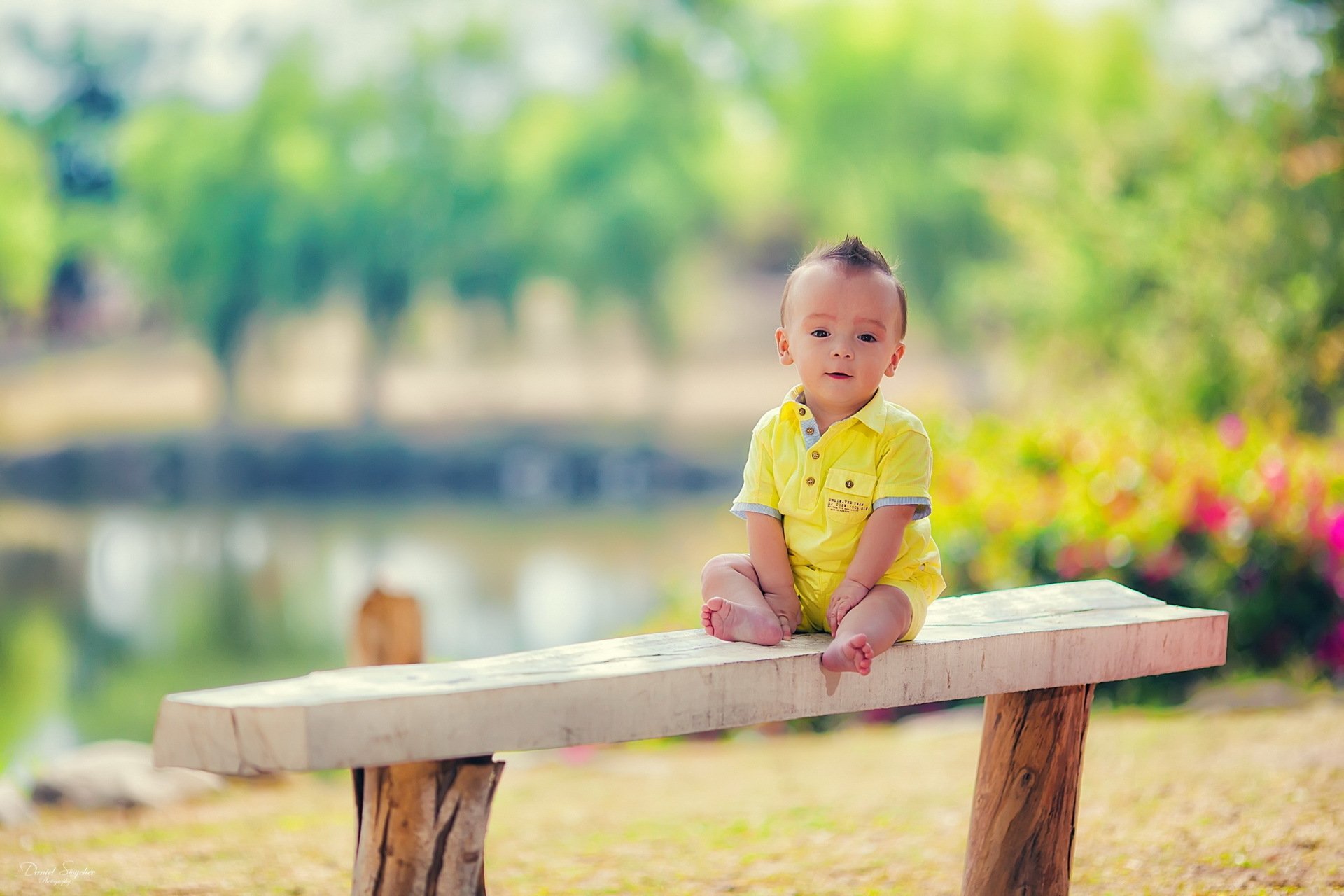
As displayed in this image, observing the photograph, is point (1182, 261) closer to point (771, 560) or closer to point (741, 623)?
point (771, 560)

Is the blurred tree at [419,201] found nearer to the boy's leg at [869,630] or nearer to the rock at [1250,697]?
the rock at [1250,697]

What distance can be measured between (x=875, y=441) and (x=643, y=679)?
0.65 metres

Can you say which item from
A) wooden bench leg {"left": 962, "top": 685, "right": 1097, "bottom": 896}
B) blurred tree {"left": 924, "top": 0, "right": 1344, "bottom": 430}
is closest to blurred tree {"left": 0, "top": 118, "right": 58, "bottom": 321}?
blurred tree {"left": 924, "top": 0, "right": 1344, "bottom": 430}

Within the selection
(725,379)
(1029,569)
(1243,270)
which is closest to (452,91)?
(725,379)

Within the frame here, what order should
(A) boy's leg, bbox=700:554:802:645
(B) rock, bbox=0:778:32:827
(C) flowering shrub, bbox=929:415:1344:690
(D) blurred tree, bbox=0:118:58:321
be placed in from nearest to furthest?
1. (A) boy's leg, bbox=700:554:802:645
2. (B) rock, bbox=0:778:32:827
3. (C) flowering shrub, bbox=929:415:1344:690
4. (D) blurred tree, bbox=0:118:58:321

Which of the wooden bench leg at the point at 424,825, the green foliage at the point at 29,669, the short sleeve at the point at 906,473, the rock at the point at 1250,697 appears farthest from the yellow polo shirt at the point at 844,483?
the green foliage at the point at 29,669

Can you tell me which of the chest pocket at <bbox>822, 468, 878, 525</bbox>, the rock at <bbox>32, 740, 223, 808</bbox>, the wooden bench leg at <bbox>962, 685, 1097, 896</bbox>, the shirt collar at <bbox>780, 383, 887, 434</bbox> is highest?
the shirt collar at <bbox>780, 383, 887, 434</bbox>

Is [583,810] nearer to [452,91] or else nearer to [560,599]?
[560,599]

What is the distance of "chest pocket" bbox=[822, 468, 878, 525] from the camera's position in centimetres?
233

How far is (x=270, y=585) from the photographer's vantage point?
14.2 metres

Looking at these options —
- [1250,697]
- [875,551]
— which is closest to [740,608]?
[875,551]

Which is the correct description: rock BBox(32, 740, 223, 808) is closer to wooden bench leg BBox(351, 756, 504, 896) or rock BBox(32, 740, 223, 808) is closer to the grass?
the grass

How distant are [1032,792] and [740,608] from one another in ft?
2.42

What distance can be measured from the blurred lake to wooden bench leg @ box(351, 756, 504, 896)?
492 centimetres
